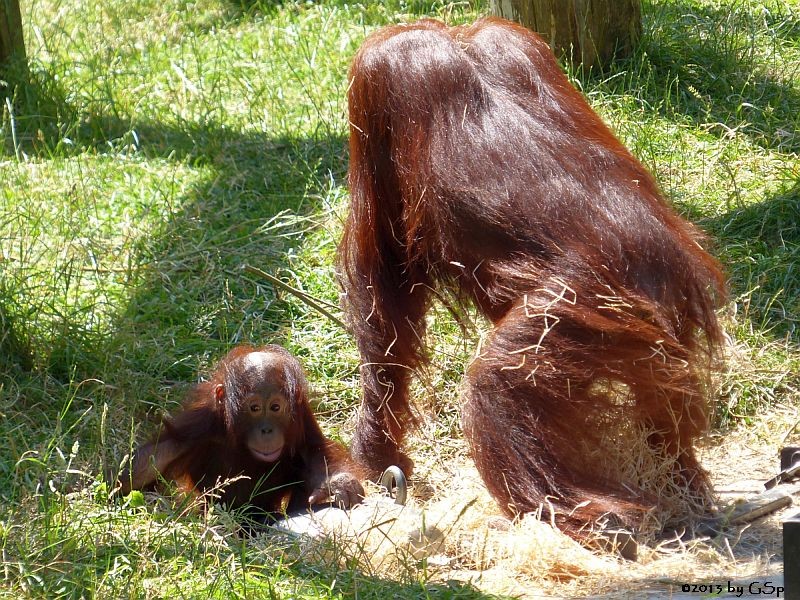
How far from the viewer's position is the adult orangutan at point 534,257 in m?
2.95

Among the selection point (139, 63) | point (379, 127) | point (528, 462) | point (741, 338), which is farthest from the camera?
point (139, 63)

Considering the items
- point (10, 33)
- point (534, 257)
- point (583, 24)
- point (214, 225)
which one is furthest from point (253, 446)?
point (10, 33)

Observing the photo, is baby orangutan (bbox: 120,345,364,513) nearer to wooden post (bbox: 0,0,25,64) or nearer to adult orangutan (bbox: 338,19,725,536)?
adult orangutan (bbox: 338,19,725,536)

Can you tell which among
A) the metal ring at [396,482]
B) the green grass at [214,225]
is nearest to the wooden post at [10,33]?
the green grass at [214,225]

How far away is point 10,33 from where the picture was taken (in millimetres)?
5617

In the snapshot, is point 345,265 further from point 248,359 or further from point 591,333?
point 591,333

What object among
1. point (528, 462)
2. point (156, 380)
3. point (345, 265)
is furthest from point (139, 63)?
point (528, 462)

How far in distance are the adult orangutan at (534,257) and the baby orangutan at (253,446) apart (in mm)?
407

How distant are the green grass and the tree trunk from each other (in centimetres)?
11

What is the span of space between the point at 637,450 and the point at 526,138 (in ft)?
3.15

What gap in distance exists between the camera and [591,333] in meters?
2.98

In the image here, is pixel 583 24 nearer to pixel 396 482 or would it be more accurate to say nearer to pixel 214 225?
pixel 214 225

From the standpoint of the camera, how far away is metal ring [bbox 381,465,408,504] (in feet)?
10.7

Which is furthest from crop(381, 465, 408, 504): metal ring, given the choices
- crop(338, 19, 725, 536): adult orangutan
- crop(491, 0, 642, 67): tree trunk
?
crop(491, 0, 642, 67): tree trunk
